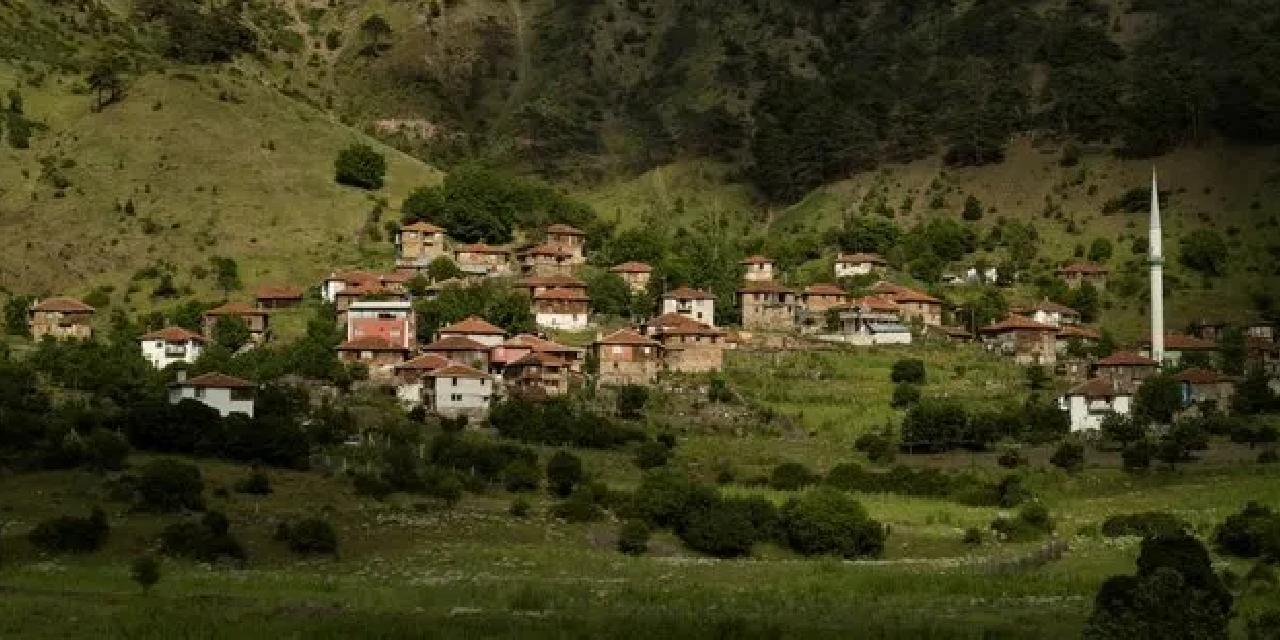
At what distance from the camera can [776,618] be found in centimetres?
4144

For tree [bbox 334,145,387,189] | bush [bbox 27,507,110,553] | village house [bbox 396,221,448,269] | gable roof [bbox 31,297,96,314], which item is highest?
tree [bbox 334,145,387,189]

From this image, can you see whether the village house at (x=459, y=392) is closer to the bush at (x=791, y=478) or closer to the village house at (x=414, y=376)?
the village house at (x=414, y=376)

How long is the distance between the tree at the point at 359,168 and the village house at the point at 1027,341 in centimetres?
4975

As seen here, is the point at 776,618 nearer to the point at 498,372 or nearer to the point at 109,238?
the point at 498,372

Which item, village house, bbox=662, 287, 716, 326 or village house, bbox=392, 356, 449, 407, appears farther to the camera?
village house, bbox=662, 287, 716, 326

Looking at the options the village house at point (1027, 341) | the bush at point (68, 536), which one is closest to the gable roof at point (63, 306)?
the bush at point (68, 536)

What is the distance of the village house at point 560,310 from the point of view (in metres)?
100

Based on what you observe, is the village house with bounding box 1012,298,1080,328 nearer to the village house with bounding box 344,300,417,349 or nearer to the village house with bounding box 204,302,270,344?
the village house with bounding box 344,300,417,349

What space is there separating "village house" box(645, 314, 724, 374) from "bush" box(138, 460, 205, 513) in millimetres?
38502

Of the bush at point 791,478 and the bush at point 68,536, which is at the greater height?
the bush at point 791,478

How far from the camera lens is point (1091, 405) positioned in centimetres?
8444

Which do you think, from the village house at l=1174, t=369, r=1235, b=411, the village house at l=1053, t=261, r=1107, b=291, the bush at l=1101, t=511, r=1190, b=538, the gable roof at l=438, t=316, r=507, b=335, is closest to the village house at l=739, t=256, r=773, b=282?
the village house at l=1053, t=261, r=1107, b=291

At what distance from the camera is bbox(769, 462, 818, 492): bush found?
233ft

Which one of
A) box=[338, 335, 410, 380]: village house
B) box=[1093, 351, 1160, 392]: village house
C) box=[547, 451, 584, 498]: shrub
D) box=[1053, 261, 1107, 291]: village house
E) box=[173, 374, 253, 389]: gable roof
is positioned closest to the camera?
box=[547, 451, 584, 498]: shrub
